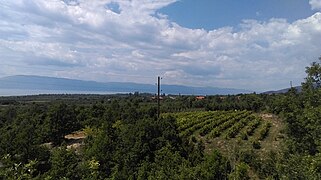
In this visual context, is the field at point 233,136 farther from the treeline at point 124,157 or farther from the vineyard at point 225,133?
the treeline at point 124,157

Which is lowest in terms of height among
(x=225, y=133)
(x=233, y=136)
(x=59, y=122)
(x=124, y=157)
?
(x=233, y=136)

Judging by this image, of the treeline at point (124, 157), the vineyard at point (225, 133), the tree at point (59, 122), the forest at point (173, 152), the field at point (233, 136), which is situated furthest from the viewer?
the tree at point (59, 122)

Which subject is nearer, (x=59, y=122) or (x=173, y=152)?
(x=173, y=152)

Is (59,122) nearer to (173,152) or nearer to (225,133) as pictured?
(225,133)

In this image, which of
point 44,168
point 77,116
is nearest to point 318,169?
point 44,168

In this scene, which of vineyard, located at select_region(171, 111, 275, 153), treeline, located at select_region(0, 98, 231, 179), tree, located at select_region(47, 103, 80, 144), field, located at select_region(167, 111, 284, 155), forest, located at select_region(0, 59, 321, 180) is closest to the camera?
treeline, located at select_region(0, 98, 231, 179)

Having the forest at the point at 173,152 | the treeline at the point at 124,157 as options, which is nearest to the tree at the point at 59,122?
the forest at the point at 173,152

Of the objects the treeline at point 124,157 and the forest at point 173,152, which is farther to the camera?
the forest at point 173,152

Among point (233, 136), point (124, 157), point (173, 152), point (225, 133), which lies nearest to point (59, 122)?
point (225, 133)

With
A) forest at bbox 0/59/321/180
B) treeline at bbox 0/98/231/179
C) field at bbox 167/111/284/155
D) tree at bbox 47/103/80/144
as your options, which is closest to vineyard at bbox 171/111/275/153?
field at bbox 167/111/284/155

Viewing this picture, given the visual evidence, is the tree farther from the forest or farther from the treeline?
the treeline

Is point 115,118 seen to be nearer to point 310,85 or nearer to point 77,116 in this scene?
point 77,116

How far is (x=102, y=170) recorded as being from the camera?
19.3 m

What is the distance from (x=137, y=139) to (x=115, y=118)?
815 inches
